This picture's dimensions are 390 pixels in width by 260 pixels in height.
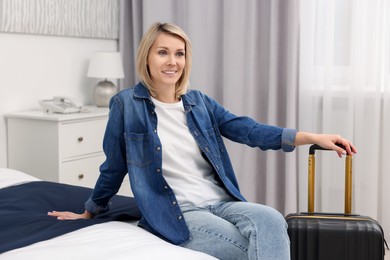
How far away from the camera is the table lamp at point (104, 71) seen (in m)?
3.93

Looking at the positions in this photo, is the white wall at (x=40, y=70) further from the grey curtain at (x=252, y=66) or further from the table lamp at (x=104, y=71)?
the grey curtain at (x=252, y=66)

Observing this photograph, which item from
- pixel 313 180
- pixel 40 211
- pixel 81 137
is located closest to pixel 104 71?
pixel 81 137

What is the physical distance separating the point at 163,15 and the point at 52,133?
1219 millimetres

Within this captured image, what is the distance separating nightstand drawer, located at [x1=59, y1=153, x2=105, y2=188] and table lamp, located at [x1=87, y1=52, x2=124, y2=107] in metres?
0.48

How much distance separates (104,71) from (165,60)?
6.28 ft

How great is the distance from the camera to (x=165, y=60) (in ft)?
6.81

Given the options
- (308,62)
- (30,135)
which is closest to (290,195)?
(308,62)

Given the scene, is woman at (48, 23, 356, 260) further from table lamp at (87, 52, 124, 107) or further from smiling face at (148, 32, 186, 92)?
table lamp at (87, 52, 124, 107)

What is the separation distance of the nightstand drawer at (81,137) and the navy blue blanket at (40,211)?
2.73ft

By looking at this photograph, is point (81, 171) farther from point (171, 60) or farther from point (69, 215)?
point (171, 60)

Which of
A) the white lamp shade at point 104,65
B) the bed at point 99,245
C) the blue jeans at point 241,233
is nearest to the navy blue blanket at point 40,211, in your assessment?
the bed at point 99,245

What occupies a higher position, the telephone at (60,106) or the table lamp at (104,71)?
the table lamp at (104,71)

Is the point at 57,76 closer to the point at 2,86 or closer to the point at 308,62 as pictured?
the point at 2,86

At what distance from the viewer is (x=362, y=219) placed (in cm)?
200
